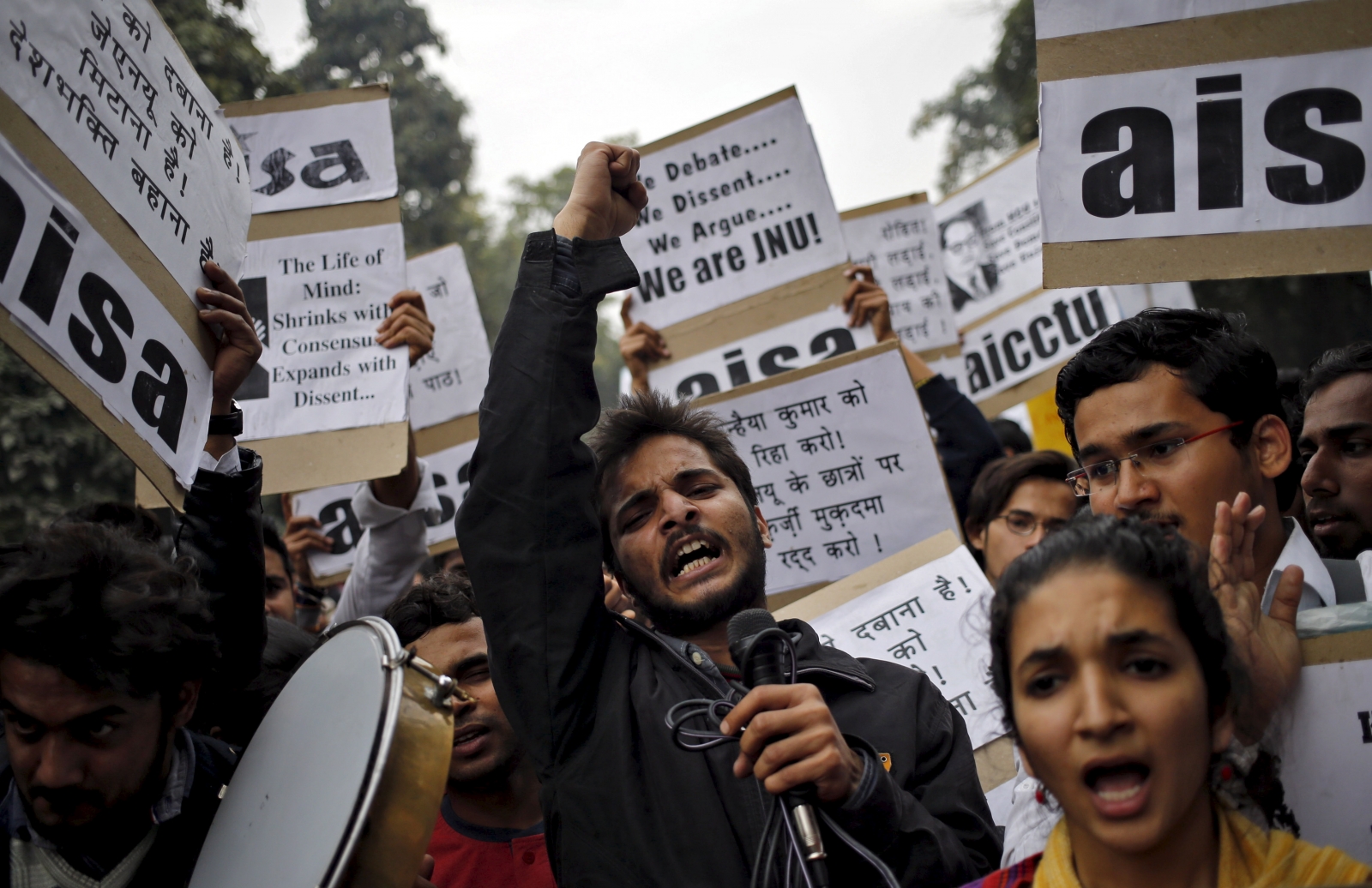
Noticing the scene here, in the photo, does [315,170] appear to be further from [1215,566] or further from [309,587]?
[1215,566]

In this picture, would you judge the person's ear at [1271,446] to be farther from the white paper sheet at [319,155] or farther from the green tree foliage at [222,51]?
the green tree foliage at [222,51]

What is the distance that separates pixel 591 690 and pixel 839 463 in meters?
1.98

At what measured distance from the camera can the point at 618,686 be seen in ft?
6.98

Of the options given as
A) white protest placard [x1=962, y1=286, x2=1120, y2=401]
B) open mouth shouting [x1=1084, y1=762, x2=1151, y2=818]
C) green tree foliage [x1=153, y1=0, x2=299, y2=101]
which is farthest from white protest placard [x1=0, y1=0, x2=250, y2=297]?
green tree foliage [x1=153, y1=0, x2=299, y2=101]

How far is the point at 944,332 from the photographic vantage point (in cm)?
543

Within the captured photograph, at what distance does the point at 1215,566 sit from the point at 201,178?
2.37 metres

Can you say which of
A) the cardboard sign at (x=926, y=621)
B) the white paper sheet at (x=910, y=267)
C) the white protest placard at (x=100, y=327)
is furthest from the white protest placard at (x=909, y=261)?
the white protest placard at (x=100, y=327)

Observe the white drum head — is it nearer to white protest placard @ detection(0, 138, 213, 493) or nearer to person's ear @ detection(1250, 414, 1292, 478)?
white protest placard @ detection(0, 138, 213, 493)

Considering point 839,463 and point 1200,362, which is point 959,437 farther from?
point 1200,362

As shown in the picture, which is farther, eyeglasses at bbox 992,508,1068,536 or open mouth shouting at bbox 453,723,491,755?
eyeglasses at bbox 992,508,1068,536

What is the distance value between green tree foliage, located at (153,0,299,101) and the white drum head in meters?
8.86

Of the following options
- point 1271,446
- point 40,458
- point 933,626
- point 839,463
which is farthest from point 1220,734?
point 40,458

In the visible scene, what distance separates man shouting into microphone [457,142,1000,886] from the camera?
185 centimetres

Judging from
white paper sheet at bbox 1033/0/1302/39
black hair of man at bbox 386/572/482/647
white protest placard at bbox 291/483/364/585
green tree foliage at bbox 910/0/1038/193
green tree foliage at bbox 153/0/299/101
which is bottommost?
black hair of man at bbox 386/572/482/647
